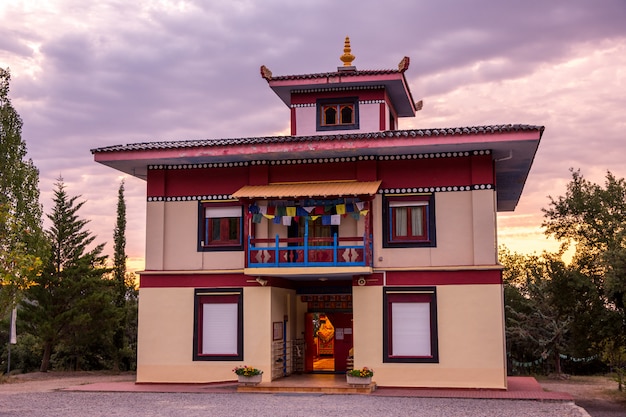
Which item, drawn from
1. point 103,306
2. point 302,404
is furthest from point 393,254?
point 103,306

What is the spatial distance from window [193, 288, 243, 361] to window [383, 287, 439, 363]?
4500mm

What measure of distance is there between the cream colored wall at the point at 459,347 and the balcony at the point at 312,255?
193cm

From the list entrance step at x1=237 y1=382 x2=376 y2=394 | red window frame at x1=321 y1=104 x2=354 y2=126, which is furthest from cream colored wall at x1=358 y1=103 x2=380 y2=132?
entrance step at x1=237 y1=382 x2=376 y2=394

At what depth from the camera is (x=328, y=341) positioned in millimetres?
26078

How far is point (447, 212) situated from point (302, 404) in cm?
738

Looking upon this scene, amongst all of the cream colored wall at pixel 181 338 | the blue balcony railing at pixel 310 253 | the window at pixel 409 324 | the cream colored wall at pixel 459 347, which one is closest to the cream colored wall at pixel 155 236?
the cream colored wall at pixel 181 338

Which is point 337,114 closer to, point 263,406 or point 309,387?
point 309,387

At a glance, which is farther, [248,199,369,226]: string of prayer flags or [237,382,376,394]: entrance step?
[248,199,369,226]: string of prayer flags

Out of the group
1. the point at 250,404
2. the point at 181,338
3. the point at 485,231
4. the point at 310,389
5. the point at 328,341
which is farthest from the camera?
the point at 328,341

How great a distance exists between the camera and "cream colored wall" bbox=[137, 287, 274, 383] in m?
22.6

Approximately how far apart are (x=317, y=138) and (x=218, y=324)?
6.50 meters

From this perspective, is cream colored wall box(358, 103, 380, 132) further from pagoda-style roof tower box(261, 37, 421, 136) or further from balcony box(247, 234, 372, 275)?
balcony box(247, 234, 372, 275)

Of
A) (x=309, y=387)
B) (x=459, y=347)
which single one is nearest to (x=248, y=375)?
(x=309, y=387)

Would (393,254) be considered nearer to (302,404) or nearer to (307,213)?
(307,213)
